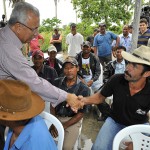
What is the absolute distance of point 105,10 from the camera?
546 inches

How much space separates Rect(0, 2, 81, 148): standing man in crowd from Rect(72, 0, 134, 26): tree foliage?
11467mm

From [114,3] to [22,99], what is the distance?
1308 centimetres

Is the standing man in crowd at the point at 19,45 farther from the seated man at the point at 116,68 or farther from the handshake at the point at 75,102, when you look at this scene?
the seated man at the point at 116,68

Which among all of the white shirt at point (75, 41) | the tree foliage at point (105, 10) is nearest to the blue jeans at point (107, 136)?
the white shirt at point (75, 41)

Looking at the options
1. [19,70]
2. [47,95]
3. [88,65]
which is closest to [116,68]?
[88,65]

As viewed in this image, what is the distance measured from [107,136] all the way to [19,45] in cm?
147

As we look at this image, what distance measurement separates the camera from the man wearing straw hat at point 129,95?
282 cm

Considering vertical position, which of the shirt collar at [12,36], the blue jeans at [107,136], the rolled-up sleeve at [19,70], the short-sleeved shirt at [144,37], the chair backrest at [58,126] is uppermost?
the shirt collar at [12,36]

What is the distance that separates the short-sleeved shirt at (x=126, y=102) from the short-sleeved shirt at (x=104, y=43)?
4453 mm

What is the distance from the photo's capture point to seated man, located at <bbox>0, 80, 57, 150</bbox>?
1.68 metres

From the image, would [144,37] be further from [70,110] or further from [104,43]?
[70,110]

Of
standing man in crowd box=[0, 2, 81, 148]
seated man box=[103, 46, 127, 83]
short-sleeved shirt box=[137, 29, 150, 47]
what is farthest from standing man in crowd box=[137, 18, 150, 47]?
standing man in crowd box=[0, 2, 81, 148]

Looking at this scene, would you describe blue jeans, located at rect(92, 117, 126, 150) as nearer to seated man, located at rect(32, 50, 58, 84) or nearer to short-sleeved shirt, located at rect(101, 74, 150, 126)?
short-sleeved shirt, located at rect(101, 74, 150, 126)

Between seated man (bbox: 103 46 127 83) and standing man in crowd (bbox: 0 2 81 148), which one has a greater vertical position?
standing man in crowd (bbox: 0 2 81 148)
